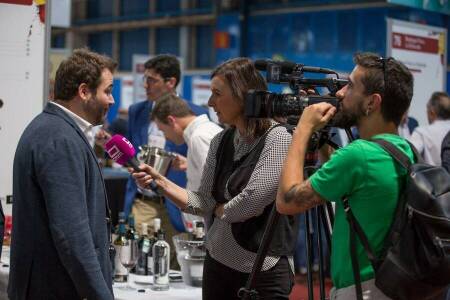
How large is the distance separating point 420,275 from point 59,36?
15.9 m

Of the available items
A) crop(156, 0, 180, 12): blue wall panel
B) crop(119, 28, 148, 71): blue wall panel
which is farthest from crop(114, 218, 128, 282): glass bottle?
crop(119, 28, 148, 71): blue wall panel

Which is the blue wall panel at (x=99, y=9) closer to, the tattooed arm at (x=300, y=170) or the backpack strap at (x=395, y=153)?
the tattooed arm at (x=300, y=170)

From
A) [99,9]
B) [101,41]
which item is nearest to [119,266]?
[101,41]

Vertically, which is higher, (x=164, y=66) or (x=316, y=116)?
(x=164, y=66)

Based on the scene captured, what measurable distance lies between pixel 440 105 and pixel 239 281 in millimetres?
3674

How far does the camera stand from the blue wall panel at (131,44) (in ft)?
48.7

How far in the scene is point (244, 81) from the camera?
8.32 feet

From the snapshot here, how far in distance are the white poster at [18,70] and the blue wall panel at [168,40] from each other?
10563mm

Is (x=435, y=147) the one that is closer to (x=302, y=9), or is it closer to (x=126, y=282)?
(x=126, y=282)

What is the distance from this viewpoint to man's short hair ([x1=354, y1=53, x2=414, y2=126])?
1.94m

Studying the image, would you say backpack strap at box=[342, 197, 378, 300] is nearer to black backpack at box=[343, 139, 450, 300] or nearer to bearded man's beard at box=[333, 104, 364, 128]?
black backpack at box=[343, 139, 450, 300]

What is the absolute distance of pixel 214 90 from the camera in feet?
8.36

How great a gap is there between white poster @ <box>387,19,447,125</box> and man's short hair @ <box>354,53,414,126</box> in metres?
3.78

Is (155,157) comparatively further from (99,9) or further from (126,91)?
(99,9)
